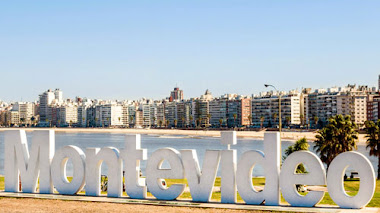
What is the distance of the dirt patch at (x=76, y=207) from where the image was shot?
1902cm

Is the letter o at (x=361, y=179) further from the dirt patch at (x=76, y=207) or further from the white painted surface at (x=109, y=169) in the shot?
the white painted surface at (x=109, y=169)

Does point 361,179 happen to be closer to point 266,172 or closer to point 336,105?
point 266,172

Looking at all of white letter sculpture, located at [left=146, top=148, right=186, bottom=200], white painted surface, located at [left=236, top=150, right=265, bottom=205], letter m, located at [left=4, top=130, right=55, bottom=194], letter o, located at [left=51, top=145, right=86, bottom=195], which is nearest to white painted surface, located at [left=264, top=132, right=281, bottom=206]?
white painted surface, located at [left=236, top=150, right=265, bottom=205]

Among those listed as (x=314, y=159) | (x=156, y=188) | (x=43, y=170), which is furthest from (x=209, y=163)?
(x=43, y=170)

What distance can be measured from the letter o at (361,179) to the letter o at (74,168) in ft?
30.1

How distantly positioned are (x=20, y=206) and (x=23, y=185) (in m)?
2.84

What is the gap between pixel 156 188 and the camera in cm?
2094

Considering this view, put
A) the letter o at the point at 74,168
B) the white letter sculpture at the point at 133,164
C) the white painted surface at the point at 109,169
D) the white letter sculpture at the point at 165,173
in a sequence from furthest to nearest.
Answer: the letter o at the point at 74,168, the white painted surface at the point at 109,169, the white letter sculpture at the point at 133,164, the white letter sculpture at the point at 165,173

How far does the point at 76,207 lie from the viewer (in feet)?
64.2

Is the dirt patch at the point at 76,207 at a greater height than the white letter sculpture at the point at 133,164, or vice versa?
the white letter sculpture at the point at 133,164

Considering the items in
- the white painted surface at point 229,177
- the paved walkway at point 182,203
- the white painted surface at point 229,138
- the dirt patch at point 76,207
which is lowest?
the dirt patch at point 76,207

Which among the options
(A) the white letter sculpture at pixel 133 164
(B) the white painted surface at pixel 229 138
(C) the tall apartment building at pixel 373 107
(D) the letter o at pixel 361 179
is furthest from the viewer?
(C) the tall apartment building at pixel 373 107

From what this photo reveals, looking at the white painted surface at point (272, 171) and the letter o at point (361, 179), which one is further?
the white painted surface at point (272, 171)

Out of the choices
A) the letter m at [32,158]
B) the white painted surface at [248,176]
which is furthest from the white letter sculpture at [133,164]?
the white painted surface at [248,176]
